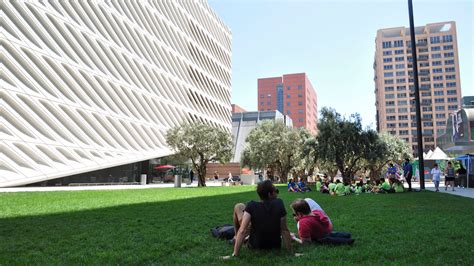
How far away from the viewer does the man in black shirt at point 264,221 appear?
5.27 meters

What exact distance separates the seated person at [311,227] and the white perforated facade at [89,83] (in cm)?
2498

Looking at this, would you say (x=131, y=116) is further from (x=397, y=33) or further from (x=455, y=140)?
(x=397, y=33)

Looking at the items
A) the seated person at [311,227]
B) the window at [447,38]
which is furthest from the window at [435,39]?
the seated person at [311,227]

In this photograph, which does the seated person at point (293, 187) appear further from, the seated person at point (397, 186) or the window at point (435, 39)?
the window at point (435, 39)

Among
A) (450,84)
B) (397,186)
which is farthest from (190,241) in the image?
(450,84)

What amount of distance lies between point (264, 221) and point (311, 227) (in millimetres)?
1304

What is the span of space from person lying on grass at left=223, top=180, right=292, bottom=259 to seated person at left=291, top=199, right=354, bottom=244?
76 cm

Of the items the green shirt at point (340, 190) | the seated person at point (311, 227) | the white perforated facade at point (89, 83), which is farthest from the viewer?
the white perforated facade at point (89, 83)

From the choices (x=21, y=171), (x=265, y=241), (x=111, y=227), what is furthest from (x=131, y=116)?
(x=265, y=241)

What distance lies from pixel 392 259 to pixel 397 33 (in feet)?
477

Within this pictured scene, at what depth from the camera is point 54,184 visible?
3412 centimetres

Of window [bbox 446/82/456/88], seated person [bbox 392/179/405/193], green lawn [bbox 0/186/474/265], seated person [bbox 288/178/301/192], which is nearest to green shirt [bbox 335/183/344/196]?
seated person [bbox 392/179/405/193]

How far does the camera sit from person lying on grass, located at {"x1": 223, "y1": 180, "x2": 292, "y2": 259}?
526cm

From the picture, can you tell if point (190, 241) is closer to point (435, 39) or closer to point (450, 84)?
point (450, 84)
